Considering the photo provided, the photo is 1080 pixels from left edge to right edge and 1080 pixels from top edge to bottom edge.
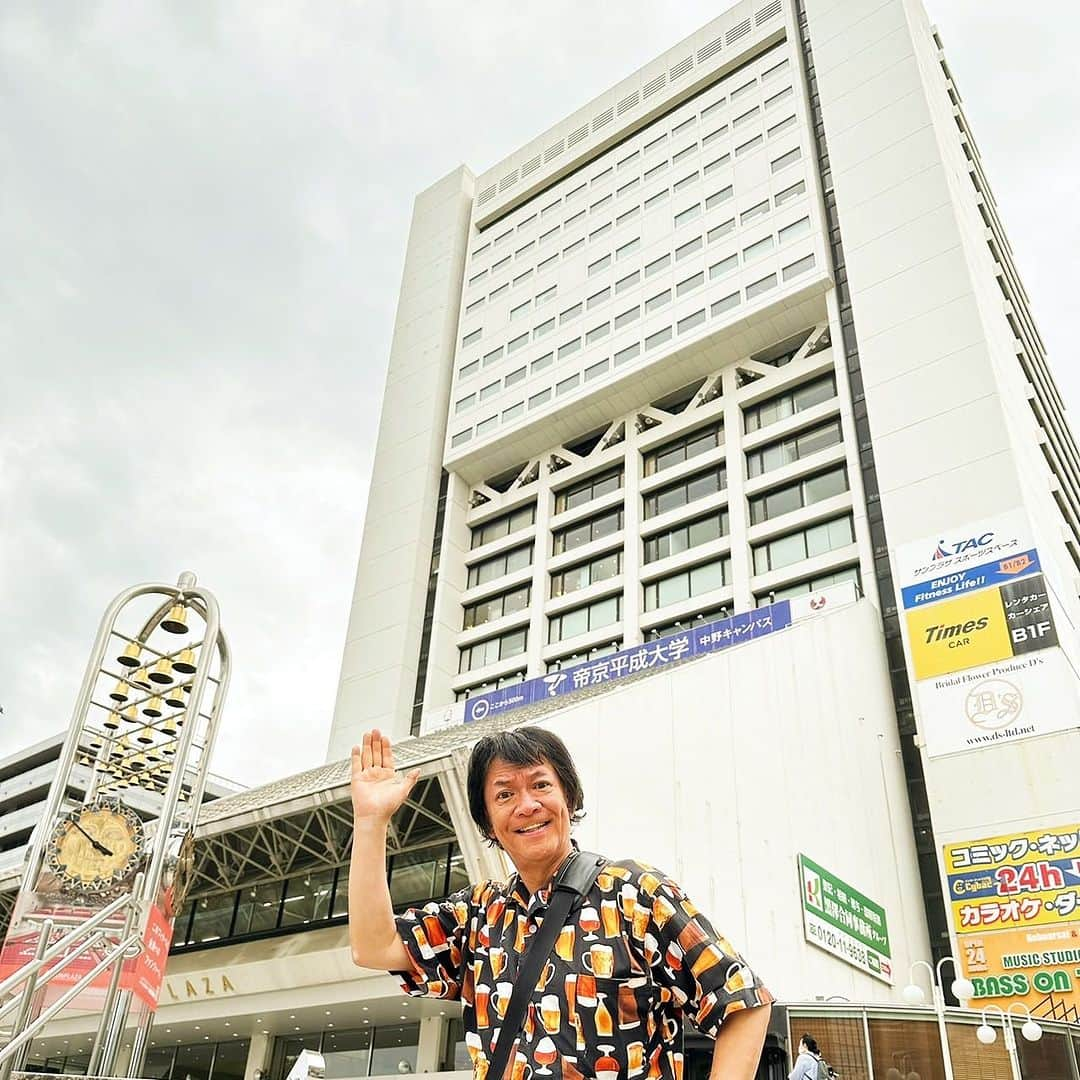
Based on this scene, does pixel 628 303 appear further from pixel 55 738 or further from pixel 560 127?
pixel 55 738

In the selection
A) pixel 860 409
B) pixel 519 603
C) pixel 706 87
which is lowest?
pixel 519 603

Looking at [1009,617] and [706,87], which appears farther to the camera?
[706,87]

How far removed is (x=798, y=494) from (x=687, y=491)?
4820mm

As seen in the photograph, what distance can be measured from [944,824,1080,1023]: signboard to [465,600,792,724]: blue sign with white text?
7810mm

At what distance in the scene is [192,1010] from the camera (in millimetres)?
21391

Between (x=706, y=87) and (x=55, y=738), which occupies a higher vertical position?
(x=706, y=87)

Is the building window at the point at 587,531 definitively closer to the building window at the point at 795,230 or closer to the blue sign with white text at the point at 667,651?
the blue sign with white text at the point at 667,651

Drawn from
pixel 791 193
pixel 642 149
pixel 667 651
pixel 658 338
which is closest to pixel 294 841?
pixel 667 651

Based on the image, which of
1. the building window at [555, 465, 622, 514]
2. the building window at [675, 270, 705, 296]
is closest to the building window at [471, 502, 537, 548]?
the building window at [555, 465, 622, 514]

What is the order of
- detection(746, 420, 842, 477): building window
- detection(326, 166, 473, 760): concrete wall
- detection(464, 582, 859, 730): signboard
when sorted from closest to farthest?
detection(464, 582, 859, 730): signboard
detection(746, 420, 842, 477): building window
detection(326, 166, 473, 760): concrete wall

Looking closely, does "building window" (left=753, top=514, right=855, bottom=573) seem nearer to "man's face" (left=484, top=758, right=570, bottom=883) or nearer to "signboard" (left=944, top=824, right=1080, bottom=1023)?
"signboard" (left=944, top=824, right=1080, bottom=1023)

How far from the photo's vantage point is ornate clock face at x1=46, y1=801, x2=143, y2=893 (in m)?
10.2

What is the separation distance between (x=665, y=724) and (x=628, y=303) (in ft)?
84.9

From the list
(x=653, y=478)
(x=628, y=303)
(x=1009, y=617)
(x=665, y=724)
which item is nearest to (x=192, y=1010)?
(x=665, y=724)
